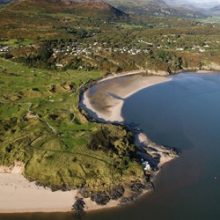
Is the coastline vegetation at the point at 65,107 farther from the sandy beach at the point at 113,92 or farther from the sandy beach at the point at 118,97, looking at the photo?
the sandy beach at the point at 113,92

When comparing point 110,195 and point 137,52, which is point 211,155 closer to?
point 110,195

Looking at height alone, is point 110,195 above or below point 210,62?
above

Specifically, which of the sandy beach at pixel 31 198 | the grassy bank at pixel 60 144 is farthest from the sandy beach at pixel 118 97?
the sandy beach at pixel 31 198

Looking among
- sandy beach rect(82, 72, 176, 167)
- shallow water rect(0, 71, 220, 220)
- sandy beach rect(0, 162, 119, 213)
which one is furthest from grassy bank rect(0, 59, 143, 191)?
shallow water rect(0, 71, 220, 220)

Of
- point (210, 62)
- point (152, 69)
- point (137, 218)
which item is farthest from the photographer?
point (210, 62)

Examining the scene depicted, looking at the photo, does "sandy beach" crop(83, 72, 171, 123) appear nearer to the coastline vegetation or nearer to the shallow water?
the shallow water

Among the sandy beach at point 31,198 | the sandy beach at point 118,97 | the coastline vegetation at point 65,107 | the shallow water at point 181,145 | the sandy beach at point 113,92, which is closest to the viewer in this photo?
the shallow water at point 181,145

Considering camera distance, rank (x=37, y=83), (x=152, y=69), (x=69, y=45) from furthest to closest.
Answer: (x=69, y=45)
(x=152, y=69)
(x=37, y=83)

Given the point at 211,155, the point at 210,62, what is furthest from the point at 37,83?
the point at 210,62
